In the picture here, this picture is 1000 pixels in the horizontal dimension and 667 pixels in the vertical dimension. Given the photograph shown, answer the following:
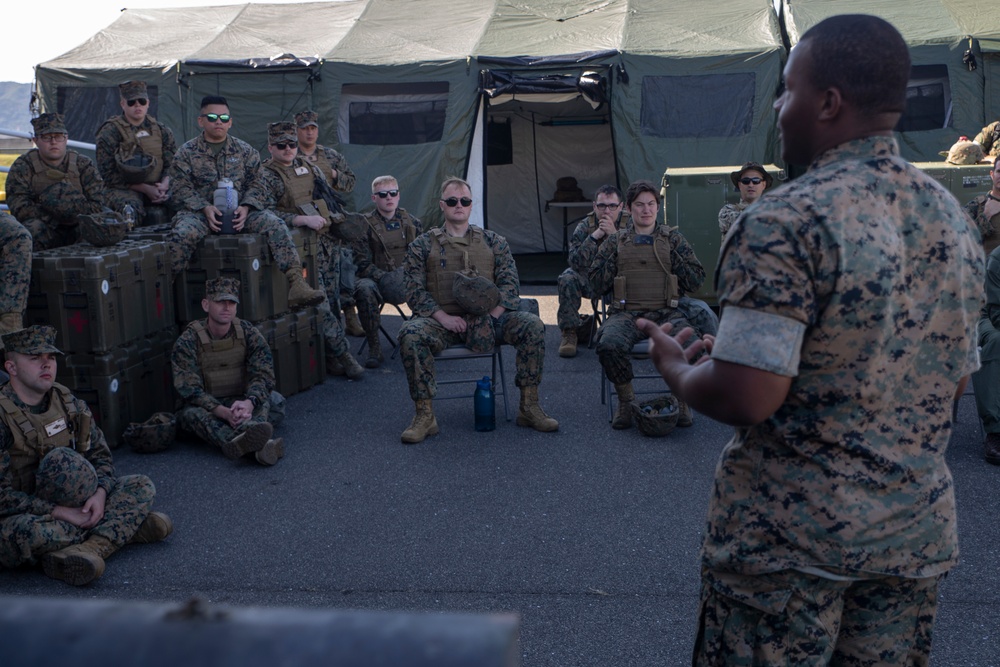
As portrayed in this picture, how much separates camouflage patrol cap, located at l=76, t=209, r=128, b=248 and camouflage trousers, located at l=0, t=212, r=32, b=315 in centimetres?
66

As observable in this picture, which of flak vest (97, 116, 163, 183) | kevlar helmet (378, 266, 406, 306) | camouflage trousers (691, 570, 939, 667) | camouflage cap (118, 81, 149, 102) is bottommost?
kevlar helmet (378, 266, 406, 306)

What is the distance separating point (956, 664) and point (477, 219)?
10.1 m

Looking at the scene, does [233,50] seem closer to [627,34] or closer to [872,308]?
[627,34]

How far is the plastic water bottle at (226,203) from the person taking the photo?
25.2ft

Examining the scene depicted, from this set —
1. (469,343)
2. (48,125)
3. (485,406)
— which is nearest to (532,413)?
(485,406)

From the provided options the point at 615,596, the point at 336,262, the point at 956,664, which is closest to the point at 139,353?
the point at 336,262

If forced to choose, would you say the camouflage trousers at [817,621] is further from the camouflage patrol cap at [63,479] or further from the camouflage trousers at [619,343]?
the camouflage trousers at [619,343]

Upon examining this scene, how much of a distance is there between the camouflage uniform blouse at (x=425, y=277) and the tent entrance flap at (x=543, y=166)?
8.10 m

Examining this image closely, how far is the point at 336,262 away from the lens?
30.7 feet

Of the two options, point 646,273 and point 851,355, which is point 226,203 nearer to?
point 646,273

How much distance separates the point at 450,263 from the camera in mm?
7211

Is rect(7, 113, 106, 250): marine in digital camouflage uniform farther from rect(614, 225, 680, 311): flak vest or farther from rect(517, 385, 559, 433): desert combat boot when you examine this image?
rect(614, 225, 680, 311): flak vest

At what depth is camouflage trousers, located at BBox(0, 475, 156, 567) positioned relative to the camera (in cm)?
462

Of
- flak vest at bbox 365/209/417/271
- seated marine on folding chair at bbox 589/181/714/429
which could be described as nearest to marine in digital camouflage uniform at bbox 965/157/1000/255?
seated marine on folding chair at bbox 589/181/714/429
